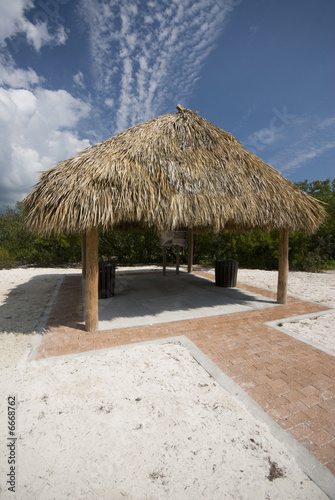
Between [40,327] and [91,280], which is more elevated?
[91,280]

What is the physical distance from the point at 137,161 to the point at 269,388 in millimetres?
3944

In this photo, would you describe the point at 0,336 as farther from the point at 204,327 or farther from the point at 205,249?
the point at 205,249

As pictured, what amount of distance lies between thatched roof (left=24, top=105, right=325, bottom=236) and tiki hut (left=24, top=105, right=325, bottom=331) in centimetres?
2

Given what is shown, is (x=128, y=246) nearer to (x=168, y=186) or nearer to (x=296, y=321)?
(x=168, y=186)

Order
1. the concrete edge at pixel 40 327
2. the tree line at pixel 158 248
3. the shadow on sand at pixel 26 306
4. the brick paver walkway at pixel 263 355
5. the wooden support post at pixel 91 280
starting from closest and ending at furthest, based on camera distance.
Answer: the brick paver walkway at pixel 263 355 → the concrete edge at pixel 40 327 → the wooden support post at pixel 91 280 → the shadow on sand at pixel 26 306 → the tree line at pixel 158 248

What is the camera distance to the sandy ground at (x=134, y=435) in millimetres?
1643

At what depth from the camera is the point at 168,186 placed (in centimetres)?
423

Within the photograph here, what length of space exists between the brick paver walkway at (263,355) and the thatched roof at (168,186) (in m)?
1.79

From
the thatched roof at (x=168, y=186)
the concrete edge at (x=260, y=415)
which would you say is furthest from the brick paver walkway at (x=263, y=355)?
the thatched roof at (x=168, y=186)

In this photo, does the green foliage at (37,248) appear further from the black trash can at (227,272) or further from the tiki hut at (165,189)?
the tiki hut at (165,189)

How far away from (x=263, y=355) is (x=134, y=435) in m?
2.08

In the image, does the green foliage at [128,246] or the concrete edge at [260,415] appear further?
the green foliage at [128,246]

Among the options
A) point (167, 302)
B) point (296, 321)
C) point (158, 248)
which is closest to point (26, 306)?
point (167, 302)

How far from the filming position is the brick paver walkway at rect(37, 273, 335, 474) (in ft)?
7.18
